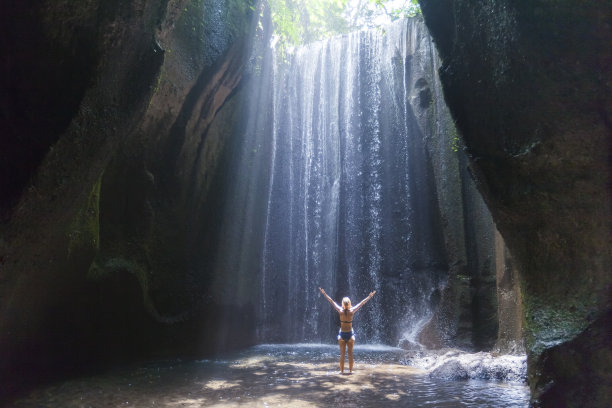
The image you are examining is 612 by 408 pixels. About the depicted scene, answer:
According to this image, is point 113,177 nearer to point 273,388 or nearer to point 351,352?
point 273,388

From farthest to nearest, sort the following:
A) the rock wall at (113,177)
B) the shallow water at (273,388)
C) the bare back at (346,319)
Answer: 1. the bare back at (346,319)
2. the shallow water at (273,388)
3. the rock wall at (113,177)

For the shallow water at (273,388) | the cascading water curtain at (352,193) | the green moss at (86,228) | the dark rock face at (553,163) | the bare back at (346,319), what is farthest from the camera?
the cascading water curtain at (352,193)

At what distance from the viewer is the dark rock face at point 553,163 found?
152 inches

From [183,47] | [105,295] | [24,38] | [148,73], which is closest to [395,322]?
[105,295]

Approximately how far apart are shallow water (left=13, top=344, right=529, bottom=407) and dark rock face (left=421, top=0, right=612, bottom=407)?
2.17 meters

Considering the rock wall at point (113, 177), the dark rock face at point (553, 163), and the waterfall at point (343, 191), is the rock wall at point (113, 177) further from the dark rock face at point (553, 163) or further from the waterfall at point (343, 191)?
the dark rock face at point (553, 163)

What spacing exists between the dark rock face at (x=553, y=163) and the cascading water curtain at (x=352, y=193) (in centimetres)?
883

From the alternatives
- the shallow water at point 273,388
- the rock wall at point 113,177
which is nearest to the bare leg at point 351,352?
the shallow water at point 273,388

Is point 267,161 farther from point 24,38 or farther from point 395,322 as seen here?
point 24,38

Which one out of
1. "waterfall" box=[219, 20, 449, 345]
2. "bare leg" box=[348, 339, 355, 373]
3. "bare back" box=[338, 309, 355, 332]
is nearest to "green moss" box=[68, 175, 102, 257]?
"bare back" box=[338, 309, 355, 332]

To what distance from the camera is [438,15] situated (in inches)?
223

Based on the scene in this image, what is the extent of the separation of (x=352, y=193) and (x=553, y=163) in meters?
11.5

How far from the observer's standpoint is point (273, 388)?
704cm

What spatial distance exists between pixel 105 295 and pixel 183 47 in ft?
18.1
